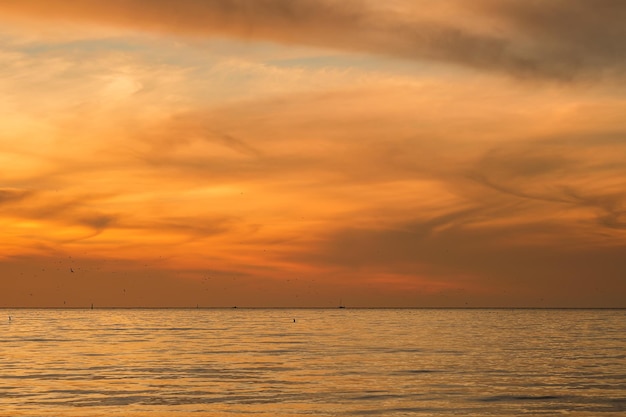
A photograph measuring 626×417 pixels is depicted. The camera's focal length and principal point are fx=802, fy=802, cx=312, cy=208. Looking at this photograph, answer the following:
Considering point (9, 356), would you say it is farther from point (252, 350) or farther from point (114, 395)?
point (114, 395)

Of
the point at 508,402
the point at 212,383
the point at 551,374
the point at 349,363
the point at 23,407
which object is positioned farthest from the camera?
the point at 349,363

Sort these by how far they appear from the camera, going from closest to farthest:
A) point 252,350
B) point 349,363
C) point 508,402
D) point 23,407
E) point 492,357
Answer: point 23,407 < point 508,402 < point 349,363 < point 492,357 < point 252,350

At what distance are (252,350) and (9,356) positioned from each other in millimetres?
26121

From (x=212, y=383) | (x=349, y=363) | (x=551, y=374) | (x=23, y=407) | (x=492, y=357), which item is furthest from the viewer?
(x=492, y=357)

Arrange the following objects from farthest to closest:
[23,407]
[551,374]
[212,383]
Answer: [551,374] → [212,383] → [23,407]

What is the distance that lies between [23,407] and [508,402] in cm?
2835

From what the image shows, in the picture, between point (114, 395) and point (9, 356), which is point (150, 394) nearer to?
point (114, 395)

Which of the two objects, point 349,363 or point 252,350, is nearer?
point 349,363

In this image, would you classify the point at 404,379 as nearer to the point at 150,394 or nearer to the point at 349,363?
the point at 349,363

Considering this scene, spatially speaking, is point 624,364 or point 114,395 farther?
point 624,364

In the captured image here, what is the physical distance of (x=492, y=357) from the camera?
81.2 metres

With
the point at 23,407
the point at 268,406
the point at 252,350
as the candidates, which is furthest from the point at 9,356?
the point at 268,406

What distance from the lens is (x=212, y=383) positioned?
187ft

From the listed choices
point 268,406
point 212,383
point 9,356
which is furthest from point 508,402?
point 9,356
